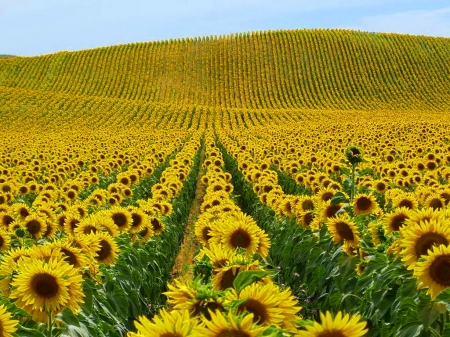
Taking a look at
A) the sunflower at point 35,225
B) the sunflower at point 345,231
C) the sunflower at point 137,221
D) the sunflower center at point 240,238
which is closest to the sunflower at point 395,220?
the sunflower at point 345,231

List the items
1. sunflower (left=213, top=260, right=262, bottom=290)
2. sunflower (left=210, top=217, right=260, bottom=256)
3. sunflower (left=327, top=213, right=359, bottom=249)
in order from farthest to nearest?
1. sunflower (left=327, top=213, right=359, bottom=249)
2. sunflower (left=210, top=217, right=260, bottom=256)
3. sunflower (left=213, top=260, right=262, bottom=290)

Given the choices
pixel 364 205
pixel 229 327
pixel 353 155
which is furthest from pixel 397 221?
pixel 229 327

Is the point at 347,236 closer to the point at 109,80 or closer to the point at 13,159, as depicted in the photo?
the point at 13,159

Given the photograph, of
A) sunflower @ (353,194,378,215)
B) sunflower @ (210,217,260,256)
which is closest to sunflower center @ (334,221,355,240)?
sunflower @ (353,194,378,215)

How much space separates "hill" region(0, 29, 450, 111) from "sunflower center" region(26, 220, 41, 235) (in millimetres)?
49262

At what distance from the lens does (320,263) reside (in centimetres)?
628

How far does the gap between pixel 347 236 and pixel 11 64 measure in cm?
6835

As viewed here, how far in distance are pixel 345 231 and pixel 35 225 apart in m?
3.41

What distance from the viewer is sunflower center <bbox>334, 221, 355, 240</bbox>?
5.32 m

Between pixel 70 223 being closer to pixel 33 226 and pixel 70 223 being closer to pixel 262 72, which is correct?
pixel 33 226

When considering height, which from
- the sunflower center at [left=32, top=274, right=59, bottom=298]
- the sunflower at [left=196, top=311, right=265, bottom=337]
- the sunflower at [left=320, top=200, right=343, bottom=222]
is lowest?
the sunflower at [left=196, top=311, right=265, bottom=337]

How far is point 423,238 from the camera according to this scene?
3508 mm

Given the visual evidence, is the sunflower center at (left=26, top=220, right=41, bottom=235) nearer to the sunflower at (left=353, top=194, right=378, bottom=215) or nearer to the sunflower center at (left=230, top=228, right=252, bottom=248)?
the sunflower center at (left=230, top=228, right=252, bottom=248)

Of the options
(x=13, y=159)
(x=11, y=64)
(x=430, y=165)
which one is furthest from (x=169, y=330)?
(x=11, y=64)
